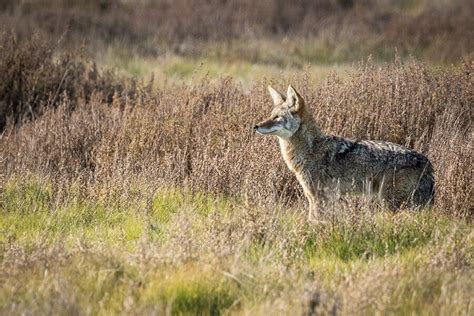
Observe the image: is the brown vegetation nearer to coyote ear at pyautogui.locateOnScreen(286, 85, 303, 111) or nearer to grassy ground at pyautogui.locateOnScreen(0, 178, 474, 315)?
coyote ear at pyautogui.locateOnScreen(286, 85, 303, 111)

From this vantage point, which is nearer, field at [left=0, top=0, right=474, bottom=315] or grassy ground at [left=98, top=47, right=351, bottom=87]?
field at [left=0, top=0, right=474, bottom=315]

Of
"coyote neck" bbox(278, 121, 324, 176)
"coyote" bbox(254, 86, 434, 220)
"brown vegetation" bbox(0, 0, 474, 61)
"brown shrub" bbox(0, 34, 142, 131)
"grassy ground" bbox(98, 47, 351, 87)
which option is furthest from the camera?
"brown vegetation" bbox(0, 0, 474, 61)

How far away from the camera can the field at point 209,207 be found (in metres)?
4.43

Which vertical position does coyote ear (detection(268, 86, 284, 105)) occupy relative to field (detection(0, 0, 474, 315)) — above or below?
above

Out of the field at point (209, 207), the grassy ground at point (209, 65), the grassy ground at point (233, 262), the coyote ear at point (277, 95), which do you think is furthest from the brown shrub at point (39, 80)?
the grassy ground at point (233, 262)

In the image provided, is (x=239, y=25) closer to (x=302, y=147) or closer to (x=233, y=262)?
(x=302, y=147)

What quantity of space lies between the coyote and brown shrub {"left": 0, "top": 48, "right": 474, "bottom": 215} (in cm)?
24

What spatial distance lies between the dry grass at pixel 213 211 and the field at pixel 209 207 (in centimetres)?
2

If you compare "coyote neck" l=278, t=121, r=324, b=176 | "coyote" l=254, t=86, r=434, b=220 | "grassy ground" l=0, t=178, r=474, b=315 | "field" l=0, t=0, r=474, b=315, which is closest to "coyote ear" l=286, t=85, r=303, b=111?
"coyote" l=254, t=86, r=434, b=220

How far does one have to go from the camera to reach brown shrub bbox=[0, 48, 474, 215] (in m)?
6.88

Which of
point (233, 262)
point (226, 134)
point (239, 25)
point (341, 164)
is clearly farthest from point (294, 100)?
point (239, 25)

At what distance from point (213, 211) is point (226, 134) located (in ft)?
7.47

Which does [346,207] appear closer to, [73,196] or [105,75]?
[73,196]

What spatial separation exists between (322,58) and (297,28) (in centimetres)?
267
